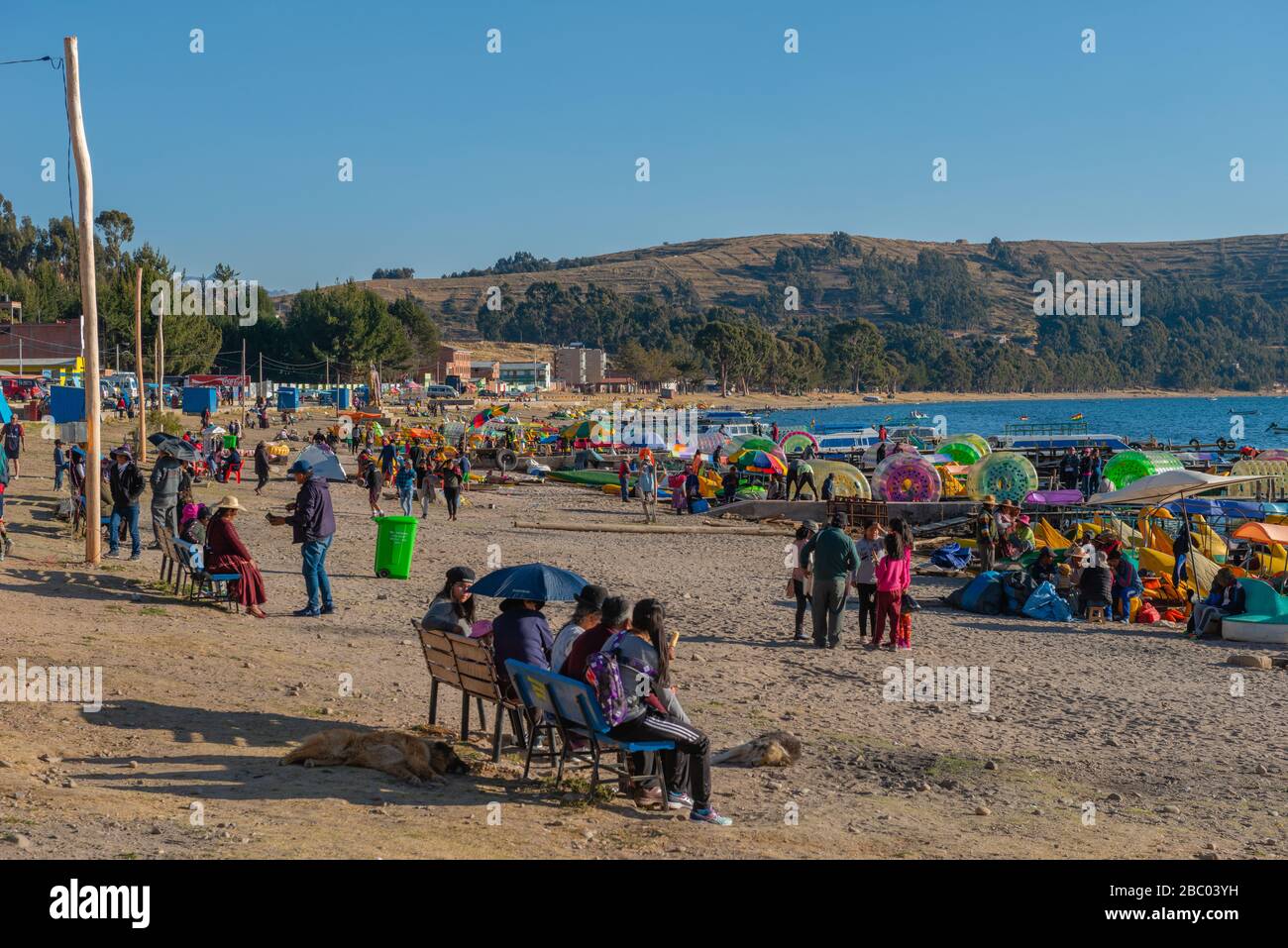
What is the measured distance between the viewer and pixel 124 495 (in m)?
15.4

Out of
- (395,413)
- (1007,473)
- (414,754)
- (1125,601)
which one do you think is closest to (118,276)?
(395,413)

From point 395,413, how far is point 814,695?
73131 millimetres

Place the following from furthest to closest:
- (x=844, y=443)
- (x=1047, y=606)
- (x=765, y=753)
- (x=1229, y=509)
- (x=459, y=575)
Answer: (x=844, y=443) < (x=1229, y=509) < (x=1047, y=606) < (x=459, y=575) < (x=765, y=753)

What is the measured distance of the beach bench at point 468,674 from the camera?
25.9 feet

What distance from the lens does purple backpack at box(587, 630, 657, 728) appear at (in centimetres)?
704

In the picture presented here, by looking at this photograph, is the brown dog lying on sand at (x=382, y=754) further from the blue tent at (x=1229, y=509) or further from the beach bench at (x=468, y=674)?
the blue tent at (x=1229, y=509)

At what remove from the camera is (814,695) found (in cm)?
1107

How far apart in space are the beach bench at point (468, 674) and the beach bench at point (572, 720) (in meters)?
0.18

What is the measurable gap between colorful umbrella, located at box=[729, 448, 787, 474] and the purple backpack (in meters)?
26.9

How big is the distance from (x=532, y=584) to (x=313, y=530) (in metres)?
5.22

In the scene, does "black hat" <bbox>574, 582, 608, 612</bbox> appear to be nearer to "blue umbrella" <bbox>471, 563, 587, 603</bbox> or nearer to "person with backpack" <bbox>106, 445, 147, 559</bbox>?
"blue umbrella" <bbox>471, 563, 587, 603</bbox>

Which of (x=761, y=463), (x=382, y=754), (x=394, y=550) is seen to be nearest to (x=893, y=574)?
(x=394, y=550)

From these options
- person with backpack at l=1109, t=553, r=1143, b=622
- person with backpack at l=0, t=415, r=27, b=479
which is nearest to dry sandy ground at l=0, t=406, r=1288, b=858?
person with backpack at l=1109, t=553, r=1143, b=622

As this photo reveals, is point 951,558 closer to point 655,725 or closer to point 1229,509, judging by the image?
point 1229,509
